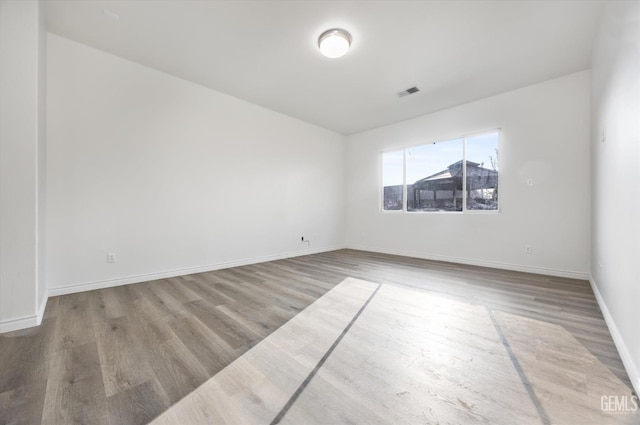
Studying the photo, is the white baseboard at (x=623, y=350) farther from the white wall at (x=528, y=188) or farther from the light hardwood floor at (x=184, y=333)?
the white wall at (x=528, y=188)

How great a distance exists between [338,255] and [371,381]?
12.9ft

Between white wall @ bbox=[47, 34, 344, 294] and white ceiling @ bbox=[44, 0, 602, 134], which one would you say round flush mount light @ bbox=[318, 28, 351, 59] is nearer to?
white ceiling @ bbox=[44, 0, 602, 134]

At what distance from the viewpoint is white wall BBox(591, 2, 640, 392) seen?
1.42m

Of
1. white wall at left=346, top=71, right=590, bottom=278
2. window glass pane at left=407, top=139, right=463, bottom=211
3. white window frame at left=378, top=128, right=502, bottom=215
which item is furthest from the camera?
window glass pane at left=407, top=139, right=463, bottom=211

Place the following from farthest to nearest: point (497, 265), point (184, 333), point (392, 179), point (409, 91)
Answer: point (392, 179) < point (497, 265) < point (409, 91) < point (184, 333)

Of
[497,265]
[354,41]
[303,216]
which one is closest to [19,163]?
[354,41]

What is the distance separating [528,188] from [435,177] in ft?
4.86

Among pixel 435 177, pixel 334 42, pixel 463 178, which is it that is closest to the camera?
pixel 334 42

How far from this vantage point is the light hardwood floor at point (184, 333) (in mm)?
1249

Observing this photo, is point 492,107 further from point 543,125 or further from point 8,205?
point 8,205

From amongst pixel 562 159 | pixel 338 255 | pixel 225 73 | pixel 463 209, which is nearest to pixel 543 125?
pixel 562 159

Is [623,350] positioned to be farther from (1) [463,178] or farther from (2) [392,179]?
(2) [392,179]

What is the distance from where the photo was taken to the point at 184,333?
6.27 feet

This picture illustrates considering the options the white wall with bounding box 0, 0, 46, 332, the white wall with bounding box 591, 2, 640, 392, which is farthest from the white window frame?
the white wall with bounding box 0, 0, 46, 332
